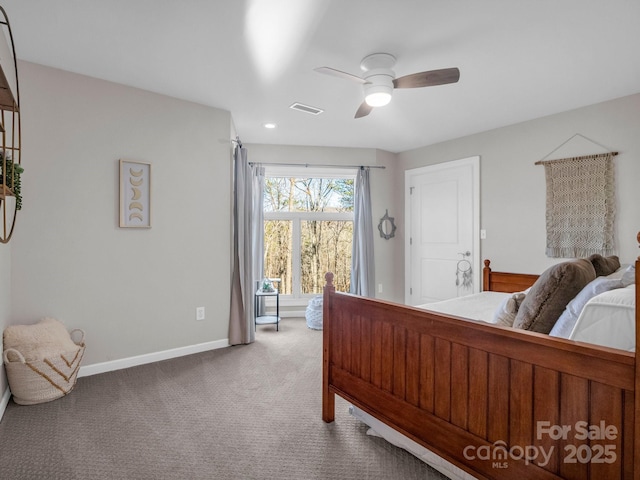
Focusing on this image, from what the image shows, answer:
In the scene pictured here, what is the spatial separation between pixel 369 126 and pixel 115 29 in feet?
8.45

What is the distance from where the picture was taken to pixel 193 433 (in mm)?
2012

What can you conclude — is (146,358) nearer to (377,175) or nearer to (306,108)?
(306,108)

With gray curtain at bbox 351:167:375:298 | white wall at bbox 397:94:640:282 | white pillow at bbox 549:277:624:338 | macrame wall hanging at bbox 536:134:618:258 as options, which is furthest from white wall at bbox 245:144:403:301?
white pillow at bbox 549:277:624:338

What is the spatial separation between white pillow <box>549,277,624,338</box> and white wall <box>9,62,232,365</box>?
9.40ft

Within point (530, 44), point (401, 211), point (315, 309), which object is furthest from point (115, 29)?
point (401, 211)

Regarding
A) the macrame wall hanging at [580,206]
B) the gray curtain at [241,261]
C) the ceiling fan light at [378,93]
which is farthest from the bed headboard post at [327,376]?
the macrame wall hanging at [580,206]

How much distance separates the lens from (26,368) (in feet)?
7.36

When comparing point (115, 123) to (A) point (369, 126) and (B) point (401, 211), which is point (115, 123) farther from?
(B) point (401, 211)

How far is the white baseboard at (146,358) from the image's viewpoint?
2.79 meters

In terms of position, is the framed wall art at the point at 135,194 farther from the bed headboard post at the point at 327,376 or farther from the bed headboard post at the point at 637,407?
the bed headboard post at the point at 637,407

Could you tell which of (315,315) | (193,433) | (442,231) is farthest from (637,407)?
(442,231)

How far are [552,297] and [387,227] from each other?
11.9 ft

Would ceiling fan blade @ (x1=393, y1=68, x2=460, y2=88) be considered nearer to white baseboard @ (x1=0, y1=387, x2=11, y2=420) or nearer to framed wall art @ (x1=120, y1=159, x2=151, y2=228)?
framed wall art @ (x1=120, y1=159, x2=151, y2=228)

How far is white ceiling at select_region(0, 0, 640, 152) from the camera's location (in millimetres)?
1959
